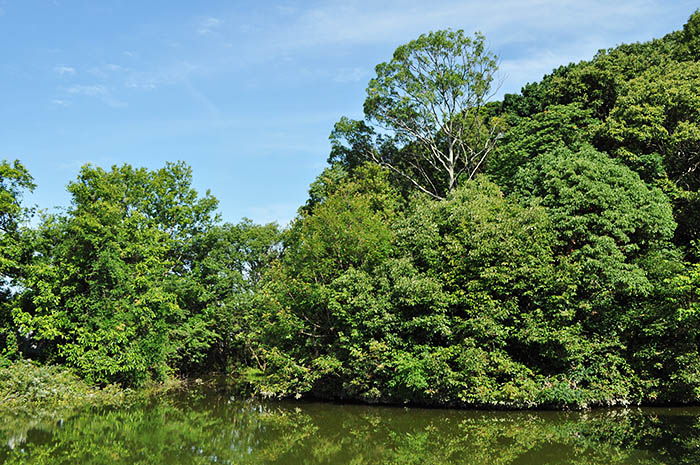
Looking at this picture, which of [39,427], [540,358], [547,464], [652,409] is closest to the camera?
[547,464]

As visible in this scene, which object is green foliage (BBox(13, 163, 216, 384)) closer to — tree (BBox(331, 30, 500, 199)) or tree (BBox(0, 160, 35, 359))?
tree (BBox(0, 160, 35, 359))

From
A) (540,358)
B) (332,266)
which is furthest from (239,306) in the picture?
(540,358)

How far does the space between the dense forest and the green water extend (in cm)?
214

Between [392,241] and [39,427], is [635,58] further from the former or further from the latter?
[39,427]

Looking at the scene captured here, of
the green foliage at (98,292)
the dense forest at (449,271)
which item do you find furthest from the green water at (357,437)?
the green foliage at (98,292)

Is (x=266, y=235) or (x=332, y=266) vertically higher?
(x=266, y=235)

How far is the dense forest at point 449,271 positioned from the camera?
63.5 feet

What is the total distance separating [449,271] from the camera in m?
21.6

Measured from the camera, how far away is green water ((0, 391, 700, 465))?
1159 centimetres

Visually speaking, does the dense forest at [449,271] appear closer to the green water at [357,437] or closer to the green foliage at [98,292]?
the green foliage at [98,292]

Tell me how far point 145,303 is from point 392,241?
41.8 ft

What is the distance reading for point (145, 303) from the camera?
25625 millimetres

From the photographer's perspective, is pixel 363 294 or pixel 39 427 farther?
pixel 363 294

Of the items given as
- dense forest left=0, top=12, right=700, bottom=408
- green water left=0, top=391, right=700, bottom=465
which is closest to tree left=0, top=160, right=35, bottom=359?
dense forest left=0, top=12, right=700, bottom=408
